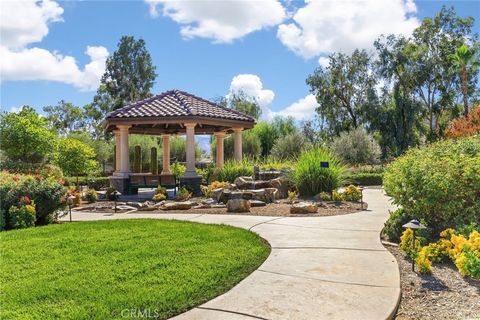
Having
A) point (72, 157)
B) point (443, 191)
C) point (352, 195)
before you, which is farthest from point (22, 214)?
point (72, 157)

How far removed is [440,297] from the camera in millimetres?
3932

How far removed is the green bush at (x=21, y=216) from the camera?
760 centimetres

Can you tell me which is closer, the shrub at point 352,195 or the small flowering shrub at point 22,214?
the small flowering shrub at point 22,214

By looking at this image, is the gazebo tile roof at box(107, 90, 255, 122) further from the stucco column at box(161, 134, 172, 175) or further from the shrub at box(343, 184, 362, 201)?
the shrub at box(343, 184, 362, 201)

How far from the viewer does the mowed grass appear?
11.3ft

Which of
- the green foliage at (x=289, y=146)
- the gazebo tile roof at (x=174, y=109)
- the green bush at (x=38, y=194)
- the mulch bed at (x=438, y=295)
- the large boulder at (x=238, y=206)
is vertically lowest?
the mulch bed at (x=438, y=295)

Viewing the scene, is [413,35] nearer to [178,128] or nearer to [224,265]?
[178,128]

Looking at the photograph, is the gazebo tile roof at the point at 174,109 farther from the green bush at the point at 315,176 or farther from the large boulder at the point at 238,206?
the large boulder at the point at 238,206

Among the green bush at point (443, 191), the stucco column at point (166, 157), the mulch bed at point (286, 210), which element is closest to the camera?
the green bush at point (443, 191)

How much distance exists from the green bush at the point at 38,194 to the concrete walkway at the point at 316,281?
434 centimetres

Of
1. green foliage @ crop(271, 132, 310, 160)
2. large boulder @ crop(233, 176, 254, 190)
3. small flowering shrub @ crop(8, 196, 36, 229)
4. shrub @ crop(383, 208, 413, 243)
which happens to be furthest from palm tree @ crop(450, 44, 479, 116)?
small flowering shrub @ crop(8, 196, 36, 229)

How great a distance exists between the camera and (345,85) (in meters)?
36.8

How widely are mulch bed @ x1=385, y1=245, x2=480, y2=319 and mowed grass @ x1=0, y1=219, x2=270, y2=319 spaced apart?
1630 millimetres

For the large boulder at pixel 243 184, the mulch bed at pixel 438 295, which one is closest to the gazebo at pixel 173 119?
the large boulder at pixel 243 184
